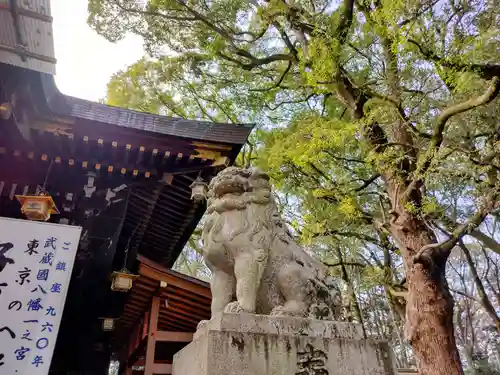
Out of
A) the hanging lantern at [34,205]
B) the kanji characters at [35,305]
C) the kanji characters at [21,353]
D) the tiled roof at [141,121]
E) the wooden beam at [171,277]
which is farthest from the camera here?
the wooden beam at [171,277]

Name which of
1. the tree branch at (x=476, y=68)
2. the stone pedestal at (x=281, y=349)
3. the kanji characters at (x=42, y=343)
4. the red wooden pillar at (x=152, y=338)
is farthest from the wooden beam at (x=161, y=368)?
the tree branch at (x=476, y=68)

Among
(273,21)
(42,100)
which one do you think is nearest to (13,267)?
(42,100)

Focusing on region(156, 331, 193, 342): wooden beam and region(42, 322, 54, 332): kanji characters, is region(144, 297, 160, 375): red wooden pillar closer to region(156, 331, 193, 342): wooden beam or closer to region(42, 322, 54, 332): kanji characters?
region(156, 331, 193, 342): wooden beam

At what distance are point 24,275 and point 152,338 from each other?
3.35 m

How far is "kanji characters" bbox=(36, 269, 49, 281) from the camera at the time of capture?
14.6 feet

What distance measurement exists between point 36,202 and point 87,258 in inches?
57.0

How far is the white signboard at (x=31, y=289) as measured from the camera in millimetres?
4078

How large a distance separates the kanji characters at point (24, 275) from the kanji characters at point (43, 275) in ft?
0.34

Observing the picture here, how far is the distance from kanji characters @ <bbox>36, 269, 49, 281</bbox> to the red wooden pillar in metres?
3.21

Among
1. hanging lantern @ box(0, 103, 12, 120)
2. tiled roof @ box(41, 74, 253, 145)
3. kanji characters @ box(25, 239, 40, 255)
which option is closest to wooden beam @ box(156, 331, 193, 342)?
kanji characters @ box(25, 239, 40, 255)

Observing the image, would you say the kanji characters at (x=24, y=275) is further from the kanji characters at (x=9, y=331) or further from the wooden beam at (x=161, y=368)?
the wooden beam at (x=161, y=368)

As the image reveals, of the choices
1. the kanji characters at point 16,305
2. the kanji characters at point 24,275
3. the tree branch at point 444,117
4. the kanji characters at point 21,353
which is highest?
the tree branch at point 444,117

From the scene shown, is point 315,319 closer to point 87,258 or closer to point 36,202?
point 36,202

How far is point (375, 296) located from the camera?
18922 mm
